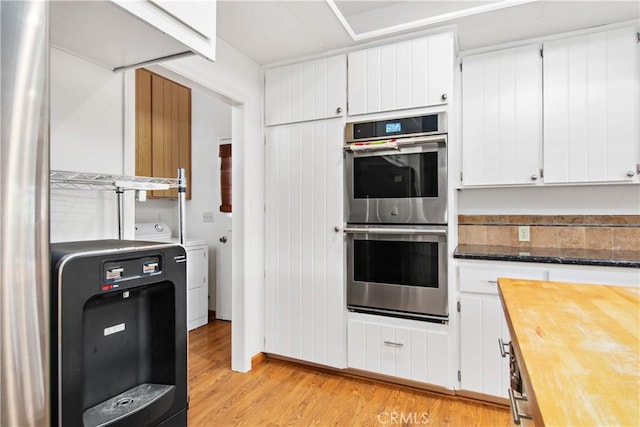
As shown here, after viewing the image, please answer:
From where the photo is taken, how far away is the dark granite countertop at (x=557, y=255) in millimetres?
1874

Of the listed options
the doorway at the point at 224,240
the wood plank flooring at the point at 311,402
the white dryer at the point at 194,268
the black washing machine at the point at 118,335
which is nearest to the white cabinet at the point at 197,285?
the white dryer at the point at 194,268

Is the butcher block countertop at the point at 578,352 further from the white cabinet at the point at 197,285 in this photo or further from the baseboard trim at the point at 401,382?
the white cabinet at the point at 197,285

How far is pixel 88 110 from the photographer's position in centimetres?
156

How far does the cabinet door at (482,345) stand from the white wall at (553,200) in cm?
81

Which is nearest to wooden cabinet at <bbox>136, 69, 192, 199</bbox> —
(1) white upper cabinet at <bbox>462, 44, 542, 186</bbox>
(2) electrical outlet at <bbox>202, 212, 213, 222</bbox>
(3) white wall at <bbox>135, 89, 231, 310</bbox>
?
(3) white wall at <bbox>135, 89, 231, 310</bbox>

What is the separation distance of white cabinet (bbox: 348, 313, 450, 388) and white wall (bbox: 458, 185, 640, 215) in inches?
40.4

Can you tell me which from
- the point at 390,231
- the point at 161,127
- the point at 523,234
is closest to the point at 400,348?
the point at 390,231

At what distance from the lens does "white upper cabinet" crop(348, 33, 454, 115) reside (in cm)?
216

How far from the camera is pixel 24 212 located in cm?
66

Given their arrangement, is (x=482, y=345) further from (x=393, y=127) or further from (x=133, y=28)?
(x=133, y=28)

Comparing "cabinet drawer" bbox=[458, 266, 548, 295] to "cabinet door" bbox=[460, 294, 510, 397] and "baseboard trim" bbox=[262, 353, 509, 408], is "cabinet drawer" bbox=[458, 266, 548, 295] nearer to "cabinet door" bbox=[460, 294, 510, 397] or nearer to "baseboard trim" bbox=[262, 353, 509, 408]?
"cabinet door" bbox=[460, 294, 510, 397]

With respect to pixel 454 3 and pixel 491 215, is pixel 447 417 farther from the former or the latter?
pixel 454 3

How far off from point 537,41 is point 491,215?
1187 millimetres

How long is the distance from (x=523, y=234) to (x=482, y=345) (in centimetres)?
91
